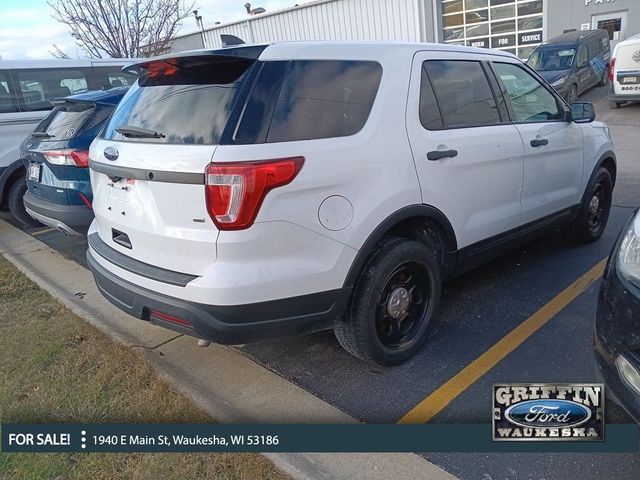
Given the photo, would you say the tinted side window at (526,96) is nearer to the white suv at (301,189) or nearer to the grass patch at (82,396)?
the white suv at (301,189)

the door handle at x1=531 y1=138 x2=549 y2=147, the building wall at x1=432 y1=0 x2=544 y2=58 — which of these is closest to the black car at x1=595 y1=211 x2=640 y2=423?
the door handle at x1=531 y1=138 x2=549 y2=147

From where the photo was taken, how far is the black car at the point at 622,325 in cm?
186

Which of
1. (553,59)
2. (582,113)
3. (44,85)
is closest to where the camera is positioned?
(582,113)

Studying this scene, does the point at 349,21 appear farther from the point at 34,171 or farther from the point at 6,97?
the point at 34,171

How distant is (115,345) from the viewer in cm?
341

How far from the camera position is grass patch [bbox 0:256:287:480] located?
7.64 ft

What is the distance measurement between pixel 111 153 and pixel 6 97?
5.50 metres

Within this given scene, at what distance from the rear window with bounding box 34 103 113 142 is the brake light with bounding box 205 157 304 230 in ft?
10.4

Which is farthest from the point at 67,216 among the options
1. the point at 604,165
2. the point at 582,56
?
the point at 582,56

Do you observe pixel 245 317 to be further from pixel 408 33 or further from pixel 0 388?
pixel 408 33

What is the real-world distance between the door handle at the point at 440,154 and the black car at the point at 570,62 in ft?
37.7

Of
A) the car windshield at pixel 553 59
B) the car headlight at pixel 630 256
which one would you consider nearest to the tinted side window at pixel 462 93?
the car headlight at pixel 630 256

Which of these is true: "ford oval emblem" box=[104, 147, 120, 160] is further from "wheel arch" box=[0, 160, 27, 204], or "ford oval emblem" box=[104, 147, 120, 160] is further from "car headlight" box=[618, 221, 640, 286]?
"wheel arch" box=[0, 160, 27, 204]

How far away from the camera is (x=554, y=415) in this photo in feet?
7.78
